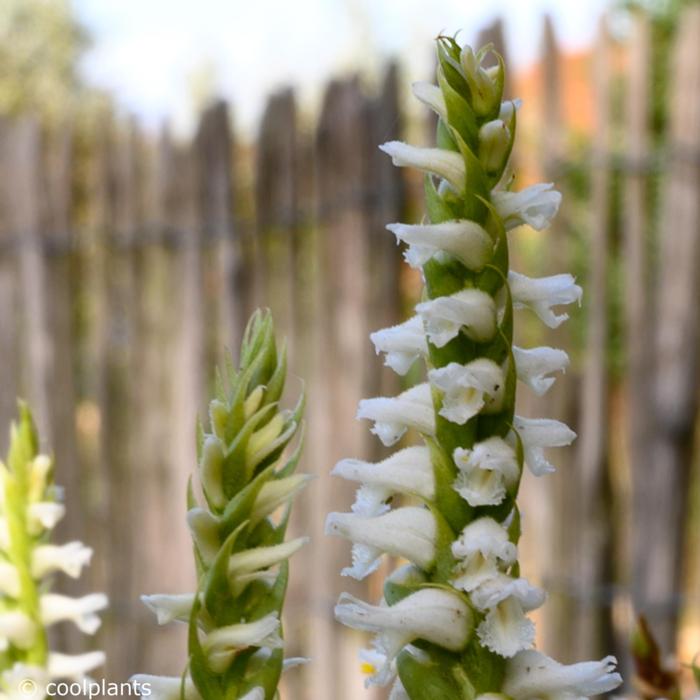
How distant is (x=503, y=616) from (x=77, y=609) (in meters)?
0.21

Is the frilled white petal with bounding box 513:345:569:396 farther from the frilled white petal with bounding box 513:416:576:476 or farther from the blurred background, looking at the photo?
the blurred background

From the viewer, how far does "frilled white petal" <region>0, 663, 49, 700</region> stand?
391 millimetres

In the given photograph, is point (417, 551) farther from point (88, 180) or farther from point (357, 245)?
point (88, 180)

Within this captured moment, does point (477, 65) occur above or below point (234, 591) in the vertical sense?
above

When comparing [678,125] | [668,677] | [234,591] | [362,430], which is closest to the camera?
[234,591]

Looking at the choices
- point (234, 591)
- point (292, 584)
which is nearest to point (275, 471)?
point (234, 591)

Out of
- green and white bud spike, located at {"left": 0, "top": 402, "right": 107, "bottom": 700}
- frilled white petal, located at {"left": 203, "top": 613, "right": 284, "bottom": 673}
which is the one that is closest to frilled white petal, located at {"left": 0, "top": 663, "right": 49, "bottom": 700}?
green and white bud spike, located at {"left": 0, "top": 402, "right": 107, "bottom": 700}

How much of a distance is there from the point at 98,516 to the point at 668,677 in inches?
82.8

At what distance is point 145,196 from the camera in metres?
2.41

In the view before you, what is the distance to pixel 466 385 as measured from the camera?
32 centimetres

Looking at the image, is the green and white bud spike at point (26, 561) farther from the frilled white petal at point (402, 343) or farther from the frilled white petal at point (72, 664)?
the frilled white petal at point (402, 343)

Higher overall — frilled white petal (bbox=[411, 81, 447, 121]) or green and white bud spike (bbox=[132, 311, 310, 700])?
frilled white petal (bbox=[411, 81, 447, 121])

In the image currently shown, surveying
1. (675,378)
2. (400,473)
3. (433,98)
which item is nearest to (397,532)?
(400,473)

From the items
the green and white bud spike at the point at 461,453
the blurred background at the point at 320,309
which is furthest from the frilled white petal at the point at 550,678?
the blurred background at the point at 320,309
